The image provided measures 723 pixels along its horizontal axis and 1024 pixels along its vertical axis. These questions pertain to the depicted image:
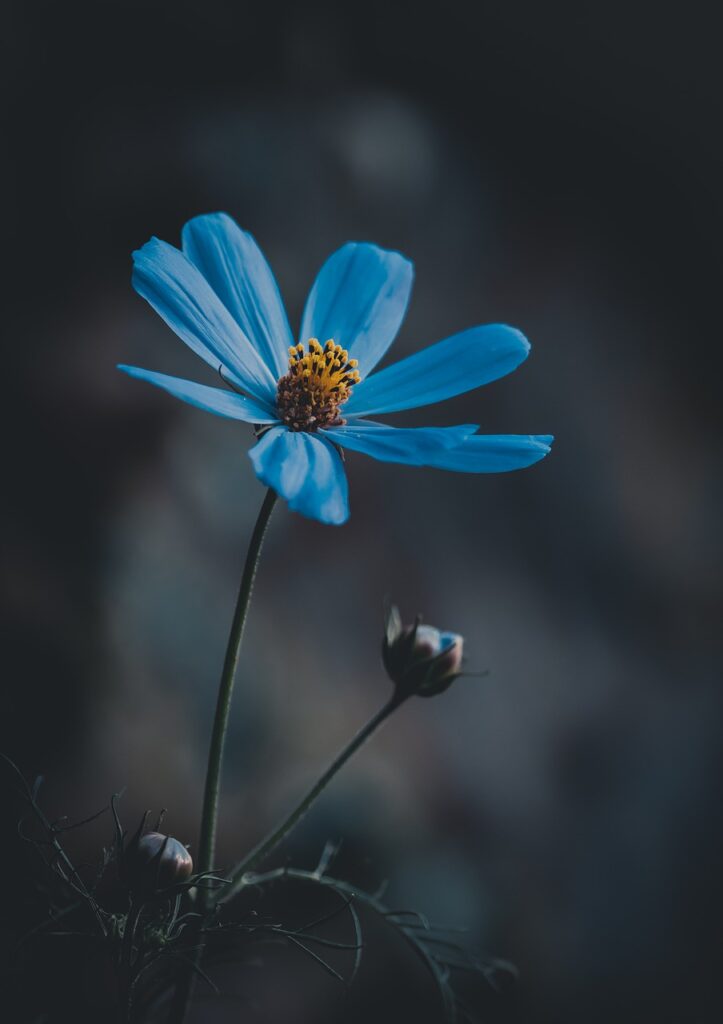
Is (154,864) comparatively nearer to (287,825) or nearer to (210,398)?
(287,825)

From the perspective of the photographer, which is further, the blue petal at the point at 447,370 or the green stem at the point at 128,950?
the blue petal at the point at 447,370

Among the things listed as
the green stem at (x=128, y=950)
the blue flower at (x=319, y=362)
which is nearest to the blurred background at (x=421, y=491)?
the green stem at (x=128, y=950)

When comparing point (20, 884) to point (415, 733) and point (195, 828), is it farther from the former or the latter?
point (415, 733)

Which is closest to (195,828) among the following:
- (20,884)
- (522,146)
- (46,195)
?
(20,884)

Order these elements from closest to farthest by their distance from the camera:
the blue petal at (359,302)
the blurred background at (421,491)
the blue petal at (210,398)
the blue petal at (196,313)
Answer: the blue petal at (210,398) < the blue petal at (196,313) < the blue petal at (359,302) < the blurred background at (421,491)

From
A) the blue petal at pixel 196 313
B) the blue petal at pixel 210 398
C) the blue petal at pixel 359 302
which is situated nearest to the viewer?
the blue petal at pixel 210 398

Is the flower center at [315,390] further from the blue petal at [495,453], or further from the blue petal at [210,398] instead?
the blue petal at [495,453]

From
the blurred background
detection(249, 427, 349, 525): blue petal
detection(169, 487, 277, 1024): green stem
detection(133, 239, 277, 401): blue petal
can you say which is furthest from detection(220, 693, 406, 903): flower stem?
the blurred background
